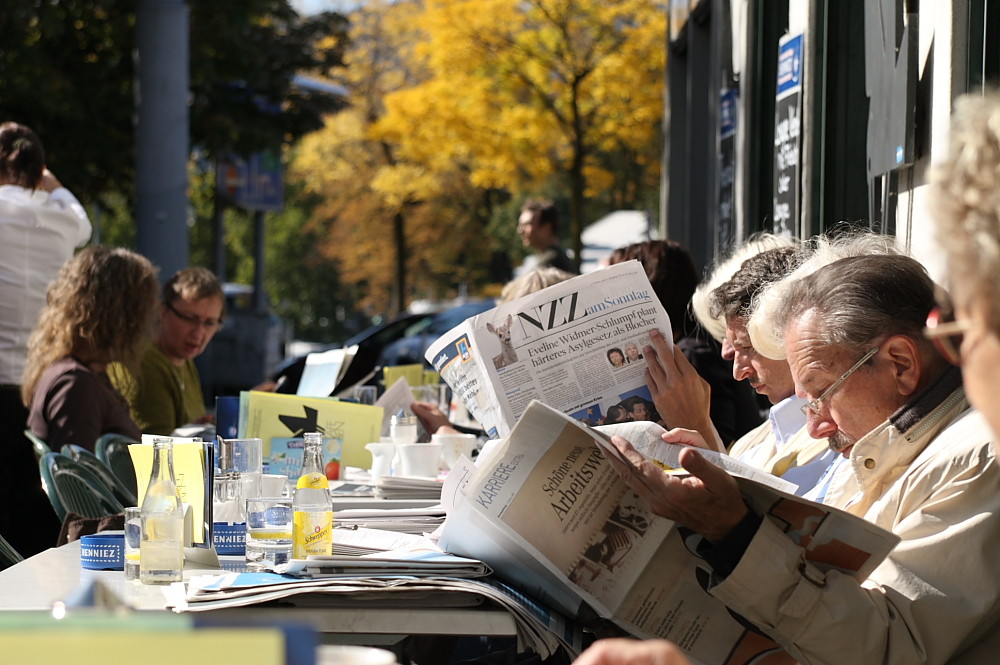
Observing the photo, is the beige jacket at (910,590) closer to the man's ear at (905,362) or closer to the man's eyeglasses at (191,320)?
the man's ear at (905,362)

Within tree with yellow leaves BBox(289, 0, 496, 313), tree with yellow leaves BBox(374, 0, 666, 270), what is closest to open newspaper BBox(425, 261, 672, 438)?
tree with yellow leaves BBox(374, 0, 666, 270)

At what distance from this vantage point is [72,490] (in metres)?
3.75

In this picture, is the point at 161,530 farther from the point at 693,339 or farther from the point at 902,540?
the point at 693,339

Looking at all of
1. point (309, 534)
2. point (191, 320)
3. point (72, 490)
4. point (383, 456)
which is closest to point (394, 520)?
point (309, 534)

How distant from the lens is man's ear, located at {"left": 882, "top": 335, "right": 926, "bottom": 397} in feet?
7.64

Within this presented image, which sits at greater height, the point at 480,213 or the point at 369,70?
the point at 369,70

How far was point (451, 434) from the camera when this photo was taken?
4.26 meters

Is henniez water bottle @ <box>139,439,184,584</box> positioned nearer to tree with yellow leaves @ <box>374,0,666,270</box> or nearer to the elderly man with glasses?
the elderly man with glasses

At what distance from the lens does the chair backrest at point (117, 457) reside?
431 cm

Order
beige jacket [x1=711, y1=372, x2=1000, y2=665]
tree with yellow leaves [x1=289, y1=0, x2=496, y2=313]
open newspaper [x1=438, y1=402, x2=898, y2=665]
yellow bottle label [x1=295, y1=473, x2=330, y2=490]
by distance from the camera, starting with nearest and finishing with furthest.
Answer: beige jacket [x1=711, y1=372, x2=1000, y2=665]
open newspaper [x1=438, y1=402, x2=898, y2=665]
yellow bottle label [x1=295, y1=473, x2=330, y2=490]
tree with yellow leaves [x1=289, y1=0, x2=496, y2=313]

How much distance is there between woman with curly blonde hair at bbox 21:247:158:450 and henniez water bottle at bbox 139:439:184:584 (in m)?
2.04

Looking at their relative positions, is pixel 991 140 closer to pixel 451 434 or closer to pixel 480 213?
pixel 451 434

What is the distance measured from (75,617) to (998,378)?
88cm

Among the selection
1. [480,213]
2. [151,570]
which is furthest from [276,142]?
[480,213]
